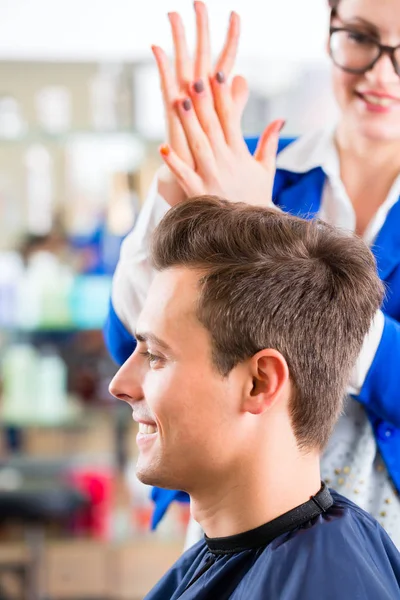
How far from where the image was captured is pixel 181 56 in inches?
58.7

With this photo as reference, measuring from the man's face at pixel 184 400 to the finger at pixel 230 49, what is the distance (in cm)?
43

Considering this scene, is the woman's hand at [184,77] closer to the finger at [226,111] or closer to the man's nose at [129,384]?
the finger at [226,111]

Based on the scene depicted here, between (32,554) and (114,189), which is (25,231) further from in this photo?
(32,554)

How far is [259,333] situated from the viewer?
3.97ft

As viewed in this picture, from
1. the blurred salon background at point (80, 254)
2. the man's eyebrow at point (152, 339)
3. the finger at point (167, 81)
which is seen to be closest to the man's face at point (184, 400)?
the man's eyebrow at point (152, 339)

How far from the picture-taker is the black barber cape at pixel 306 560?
1.14m

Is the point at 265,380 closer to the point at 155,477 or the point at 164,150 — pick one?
the point at 155,477

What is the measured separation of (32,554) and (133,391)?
256cm

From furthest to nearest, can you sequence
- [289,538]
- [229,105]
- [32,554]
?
[32,554]
[229,105]
[289,538]

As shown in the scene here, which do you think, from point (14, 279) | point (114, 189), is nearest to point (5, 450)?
point (14, 279)

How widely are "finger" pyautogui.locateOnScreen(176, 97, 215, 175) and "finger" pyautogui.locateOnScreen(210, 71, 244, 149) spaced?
0.14 feet

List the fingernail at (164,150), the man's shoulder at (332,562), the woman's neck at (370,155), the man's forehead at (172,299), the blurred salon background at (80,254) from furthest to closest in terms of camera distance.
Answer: the blurred salon background at (80,254), the woman's neck at (370,155), the fingernail at (164,150), the man's forehead at (172,299), the man's shoulder at (332,562)

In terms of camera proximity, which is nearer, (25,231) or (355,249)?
(355,249)

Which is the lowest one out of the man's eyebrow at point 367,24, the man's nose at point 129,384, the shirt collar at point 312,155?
the man's nose at point 129,384
